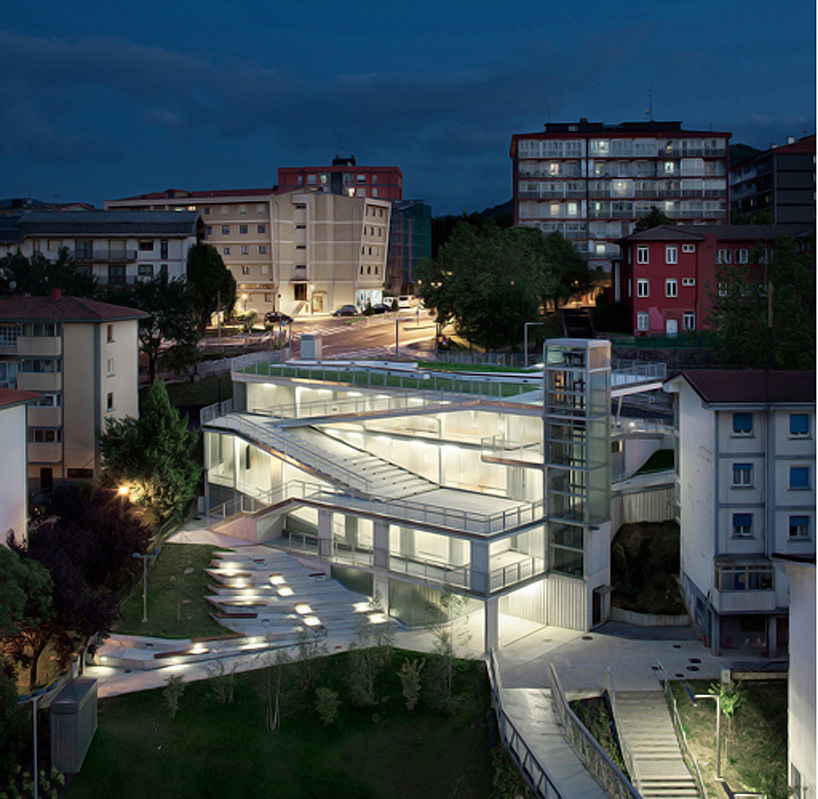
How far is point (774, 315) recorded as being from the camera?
4394cm

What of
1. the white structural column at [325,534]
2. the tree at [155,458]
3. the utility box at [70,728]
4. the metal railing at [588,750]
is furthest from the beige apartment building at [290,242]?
the metal railing at [588,750]

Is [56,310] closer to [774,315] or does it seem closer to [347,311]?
[774,315]

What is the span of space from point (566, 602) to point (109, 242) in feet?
161

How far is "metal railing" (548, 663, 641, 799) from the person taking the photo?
2127 cm

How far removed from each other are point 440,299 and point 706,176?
39.5 metres

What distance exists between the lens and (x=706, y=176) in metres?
84.9

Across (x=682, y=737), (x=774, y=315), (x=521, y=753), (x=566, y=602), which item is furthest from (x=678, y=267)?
(x=521, y=753)

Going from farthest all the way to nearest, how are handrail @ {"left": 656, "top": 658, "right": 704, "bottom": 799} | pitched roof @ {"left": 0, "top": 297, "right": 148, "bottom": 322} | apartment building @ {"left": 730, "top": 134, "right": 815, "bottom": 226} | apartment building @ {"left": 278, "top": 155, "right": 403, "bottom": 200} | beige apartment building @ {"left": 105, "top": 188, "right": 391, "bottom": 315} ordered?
apartment building @ {"left": 278, "top": 155, "right": 403, "bottom": 200}
apartment building @ {"left": 730, "top": 134, "right": 815, "bottom": 226}
beige apartment building @ {"left": 105, "top": 188, "right": 391, "bottom": 315}
pitched roof @ {"left": 0, "top": 297, "right": 148, "bottom": 322}
handrail @ {"left": 656, "top": 658, "right": 704, "bottom": 799}

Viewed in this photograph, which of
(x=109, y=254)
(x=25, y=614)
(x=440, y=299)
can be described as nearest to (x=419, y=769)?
(x=25, y=614)

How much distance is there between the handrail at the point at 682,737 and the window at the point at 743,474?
5.90m

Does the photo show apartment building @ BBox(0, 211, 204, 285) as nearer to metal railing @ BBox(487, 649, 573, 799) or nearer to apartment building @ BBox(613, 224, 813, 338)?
apartment building @ BBox(613, 224, 813, 338)

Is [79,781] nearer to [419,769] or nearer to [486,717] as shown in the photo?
[419,769]

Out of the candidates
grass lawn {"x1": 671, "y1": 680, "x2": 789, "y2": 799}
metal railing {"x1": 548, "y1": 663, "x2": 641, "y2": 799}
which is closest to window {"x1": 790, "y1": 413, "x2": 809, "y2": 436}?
grass lawn {"x1": 671, "y1": 680, "x2": 789, "y2": 799}

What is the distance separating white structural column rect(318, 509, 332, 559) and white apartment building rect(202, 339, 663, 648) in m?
0.05
